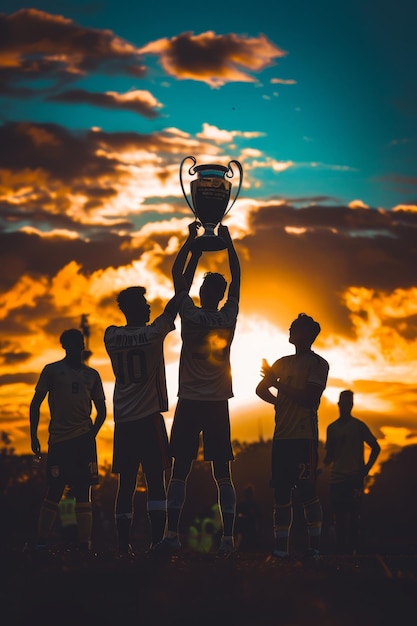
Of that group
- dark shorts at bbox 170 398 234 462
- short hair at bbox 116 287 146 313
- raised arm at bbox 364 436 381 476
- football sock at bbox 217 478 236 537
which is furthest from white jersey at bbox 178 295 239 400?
raised arm at bbox 364 436 381 476

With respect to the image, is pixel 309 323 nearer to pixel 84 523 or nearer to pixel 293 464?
pixel 293 464

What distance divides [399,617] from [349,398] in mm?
9518

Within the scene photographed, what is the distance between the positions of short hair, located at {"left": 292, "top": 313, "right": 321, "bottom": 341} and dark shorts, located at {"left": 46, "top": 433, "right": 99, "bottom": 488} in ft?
9.81

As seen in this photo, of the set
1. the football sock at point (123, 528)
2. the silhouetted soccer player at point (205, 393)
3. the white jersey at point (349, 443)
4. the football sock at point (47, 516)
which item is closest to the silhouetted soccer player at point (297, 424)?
the silhouetted soccer player at point (205, 393)

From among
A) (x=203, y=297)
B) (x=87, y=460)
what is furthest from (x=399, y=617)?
(x=87, y=460)

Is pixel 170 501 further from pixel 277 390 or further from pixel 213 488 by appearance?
pixel 213 488

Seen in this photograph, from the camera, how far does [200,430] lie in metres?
10.5

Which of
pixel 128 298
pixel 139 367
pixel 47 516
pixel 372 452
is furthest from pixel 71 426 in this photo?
pixel 372 452

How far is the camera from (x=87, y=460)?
12133 millimetres

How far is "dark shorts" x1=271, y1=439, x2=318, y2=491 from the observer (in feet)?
35.7

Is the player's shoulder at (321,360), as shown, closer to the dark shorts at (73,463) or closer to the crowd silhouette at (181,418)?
the crowd silhouette at (181,418)

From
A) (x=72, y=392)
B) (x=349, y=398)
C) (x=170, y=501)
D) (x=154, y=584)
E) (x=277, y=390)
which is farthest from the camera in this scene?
(x=349, y=398)

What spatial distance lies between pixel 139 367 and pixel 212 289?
109 centimetres

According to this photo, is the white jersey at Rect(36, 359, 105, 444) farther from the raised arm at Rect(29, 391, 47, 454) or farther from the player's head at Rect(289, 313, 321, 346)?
the player's head at Rect(289, 313, 321, 346)
